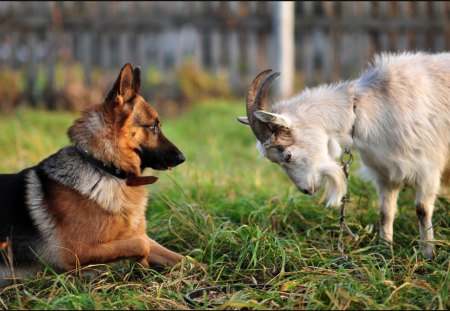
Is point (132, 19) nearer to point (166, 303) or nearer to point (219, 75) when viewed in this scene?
point (219, 75)

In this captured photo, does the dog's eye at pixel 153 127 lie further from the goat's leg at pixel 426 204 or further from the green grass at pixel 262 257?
the goat's leg at pixel 426 204

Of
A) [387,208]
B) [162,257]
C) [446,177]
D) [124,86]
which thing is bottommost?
A: [162,257]

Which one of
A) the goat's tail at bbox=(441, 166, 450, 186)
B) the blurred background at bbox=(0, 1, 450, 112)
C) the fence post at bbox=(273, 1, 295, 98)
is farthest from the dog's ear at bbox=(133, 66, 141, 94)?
the blurred background at bbox=(0, 1, 450, 112)

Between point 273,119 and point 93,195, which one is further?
point 273,119

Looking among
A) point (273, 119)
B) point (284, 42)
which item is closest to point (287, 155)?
point (273, 119)

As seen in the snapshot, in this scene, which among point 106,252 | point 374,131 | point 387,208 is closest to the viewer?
point 106,252

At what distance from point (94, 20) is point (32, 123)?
104 inches

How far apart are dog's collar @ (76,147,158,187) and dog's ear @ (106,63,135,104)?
0.40 meters

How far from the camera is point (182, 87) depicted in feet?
35.0

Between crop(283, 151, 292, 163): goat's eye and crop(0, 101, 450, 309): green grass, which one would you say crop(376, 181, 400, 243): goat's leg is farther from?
crop(283, 151, 292, 163): goat's eye

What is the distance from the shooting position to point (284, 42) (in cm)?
1021

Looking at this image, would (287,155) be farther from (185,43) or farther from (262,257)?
(185,43)

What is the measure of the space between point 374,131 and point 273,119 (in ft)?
2.33

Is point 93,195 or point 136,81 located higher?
point 136,81
